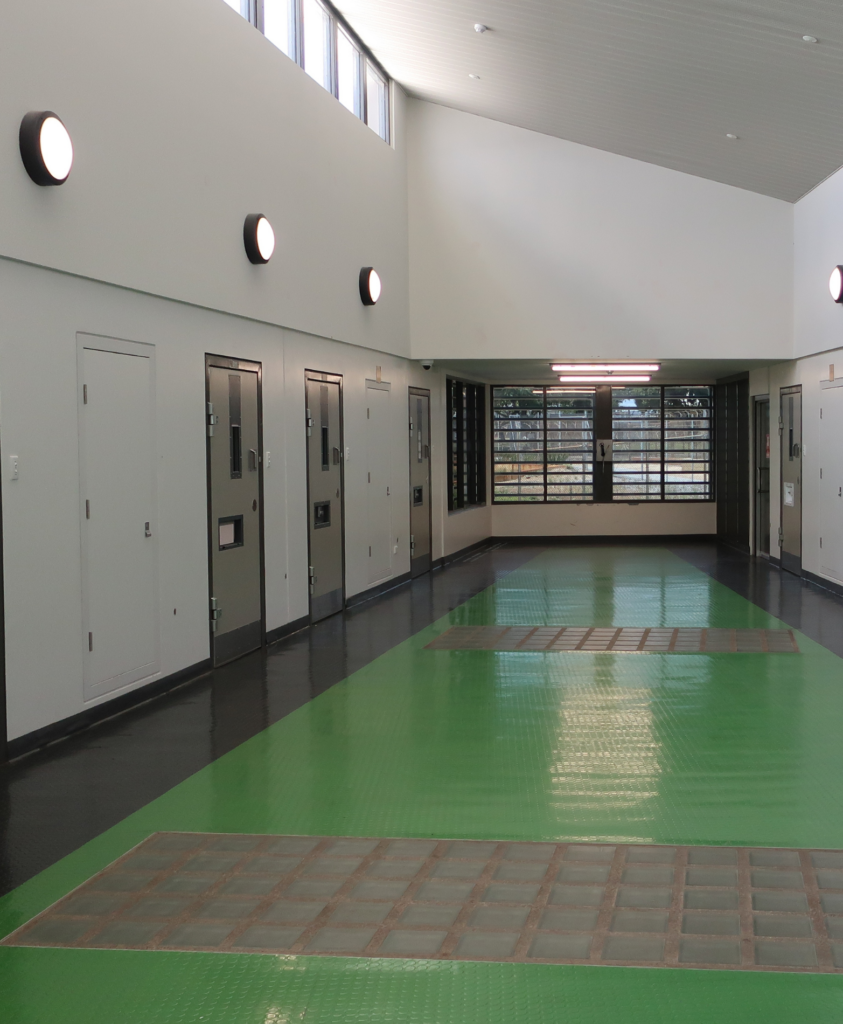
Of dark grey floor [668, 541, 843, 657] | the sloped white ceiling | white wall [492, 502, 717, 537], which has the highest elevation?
the sloped white ceiling

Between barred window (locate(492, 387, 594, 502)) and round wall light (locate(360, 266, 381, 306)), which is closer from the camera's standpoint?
round wall light (locate(360, 266, 381, 306))

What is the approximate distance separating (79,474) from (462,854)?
299cm

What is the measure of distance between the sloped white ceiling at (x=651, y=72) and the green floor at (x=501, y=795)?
4192mm

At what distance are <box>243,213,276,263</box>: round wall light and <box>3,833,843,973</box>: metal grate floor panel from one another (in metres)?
4.68

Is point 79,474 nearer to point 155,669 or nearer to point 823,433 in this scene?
point 155,669

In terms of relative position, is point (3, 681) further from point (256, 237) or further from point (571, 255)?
point (571, 255)

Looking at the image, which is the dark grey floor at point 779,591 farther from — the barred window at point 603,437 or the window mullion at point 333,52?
the window mullion at point 333,52

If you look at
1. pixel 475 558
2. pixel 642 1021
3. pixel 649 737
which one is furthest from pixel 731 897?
pixel 475 558

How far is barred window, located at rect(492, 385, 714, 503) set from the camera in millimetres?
16469

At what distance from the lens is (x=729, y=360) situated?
1223cm

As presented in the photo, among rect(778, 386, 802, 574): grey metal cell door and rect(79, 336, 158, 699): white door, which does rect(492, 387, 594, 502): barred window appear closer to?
rect(778, 386, 802, 574): grey metal cell door

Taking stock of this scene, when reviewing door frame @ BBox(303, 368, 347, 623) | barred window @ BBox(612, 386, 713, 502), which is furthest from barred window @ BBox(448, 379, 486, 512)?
door frame @ BBox(303, 368, 347, 623)

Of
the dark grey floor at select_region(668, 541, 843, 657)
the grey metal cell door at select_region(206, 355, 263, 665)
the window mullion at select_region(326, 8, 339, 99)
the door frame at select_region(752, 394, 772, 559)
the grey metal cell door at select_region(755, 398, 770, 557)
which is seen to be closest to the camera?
the grey metal cell door at select_region(206, 355, 263, 665)

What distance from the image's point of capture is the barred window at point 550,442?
54.4ft
